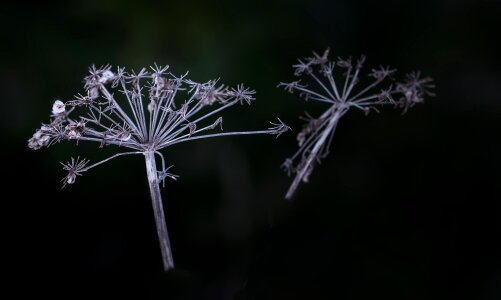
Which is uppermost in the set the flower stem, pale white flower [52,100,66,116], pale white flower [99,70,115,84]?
pale white flower [99,70,115,84]

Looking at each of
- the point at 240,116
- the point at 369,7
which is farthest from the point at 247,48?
the point at 369,7

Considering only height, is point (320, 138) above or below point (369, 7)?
below

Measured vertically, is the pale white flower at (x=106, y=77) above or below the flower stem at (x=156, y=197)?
above

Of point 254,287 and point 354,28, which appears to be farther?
point 354,28

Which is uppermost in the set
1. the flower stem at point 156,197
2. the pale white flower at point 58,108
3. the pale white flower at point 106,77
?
the pale white flower at point 106,77

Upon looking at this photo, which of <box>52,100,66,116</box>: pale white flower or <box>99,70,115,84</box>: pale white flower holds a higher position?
<box>99,70,115,84</box>: pale white flower

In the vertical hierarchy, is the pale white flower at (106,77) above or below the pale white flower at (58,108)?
above

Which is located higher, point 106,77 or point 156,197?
point 106,77

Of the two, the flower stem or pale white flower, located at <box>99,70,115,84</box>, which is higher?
pale white flower, located at <box>99,70,115,84</box>

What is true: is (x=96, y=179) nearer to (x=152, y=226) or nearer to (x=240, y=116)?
(x=152, y=226)

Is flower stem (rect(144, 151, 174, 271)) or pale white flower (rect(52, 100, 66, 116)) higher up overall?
pale white flower (rect(52, 100, 66, 116))

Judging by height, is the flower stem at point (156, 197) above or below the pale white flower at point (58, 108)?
below
